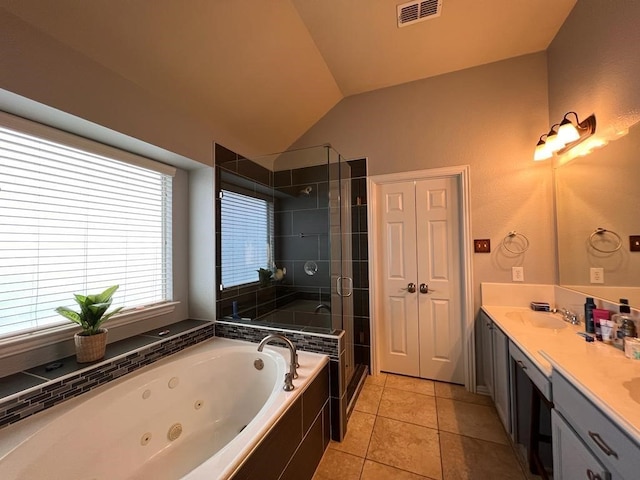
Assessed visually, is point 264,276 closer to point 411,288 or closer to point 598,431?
point 411,288

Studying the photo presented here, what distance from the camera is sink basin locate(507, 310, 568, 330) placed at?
1771mm

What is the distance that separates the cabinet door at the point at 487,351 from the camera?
1971 millimetres

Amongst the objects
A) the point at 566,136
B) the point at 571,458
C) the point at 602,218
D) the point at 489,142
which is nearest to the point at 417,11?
the point at 489,142

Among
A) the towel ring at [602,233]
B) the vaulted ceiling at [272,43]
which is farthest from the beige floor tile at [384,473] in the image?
the vaulted ceiling at [272,43]

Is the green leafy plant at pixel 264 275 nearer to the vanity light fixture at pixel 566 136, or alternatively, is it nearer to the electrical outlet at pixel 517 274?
the electrical outlet at pixel 517 274

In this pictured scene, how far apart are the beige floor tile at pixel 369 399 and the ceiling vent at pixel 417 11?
9.79 feet

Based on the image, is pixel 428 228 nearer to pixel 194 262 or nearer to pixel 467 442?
pixel 467 442

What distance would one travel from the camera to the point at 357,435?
176cm

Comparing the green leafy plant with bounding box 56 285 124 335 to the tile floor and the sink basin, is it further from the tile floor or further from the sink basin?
the sink basin

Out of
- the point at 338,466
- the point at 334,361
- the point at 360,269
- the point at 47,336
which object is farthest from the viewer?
the point at 360,269

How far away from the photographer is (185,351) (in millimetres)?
1898

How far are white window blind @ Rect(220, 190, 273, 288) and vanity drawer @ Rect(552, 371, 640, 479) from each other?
7.46ft

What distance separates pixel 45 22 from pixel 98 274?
53.8 inches

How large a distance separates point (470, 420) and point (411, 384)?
1.87 ft
